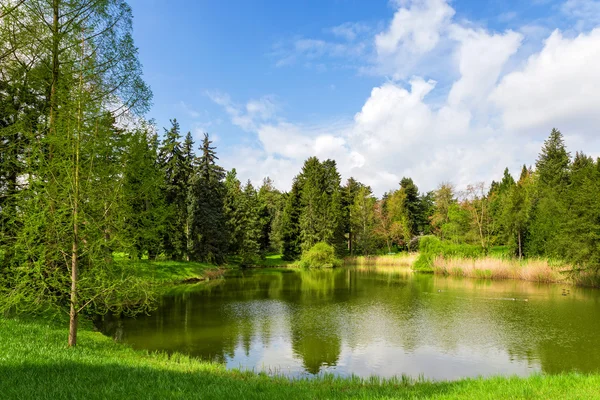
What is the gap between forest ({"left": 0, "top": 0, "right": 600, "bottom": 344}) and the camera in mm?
Result: 9812

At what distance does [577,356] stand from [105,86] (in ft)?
57.1

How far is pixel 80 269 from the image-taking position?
10930 mm

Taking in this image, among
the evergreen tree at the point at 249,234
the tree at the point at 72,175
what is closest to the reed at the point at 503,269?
the evergreen tree at the point at 249,234

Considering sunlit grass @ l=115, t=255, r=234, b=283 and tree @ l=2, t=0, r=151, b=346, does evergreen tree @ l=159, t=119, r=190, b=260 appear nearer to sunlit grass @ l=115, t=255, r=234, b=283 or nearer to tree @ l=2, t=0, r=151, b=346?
sunlit grass @ l=115, t=255, r=234, b=283

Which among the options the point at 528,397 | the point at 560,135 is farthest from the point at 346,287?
the point at 560,135

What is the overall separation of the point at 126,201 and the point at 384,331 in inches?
466

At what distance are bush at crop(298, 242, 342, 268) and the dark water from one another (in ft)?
82.4

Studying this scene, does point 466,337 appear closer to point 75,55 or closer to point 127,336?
point 127,336

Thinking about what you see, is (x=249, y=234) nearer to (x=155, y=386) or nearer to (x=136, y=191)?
(x=136, y=191)

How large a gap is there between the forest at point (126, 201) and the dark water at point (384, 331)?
3.57m

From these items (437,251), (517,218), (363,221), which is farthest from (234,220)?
(517,218)

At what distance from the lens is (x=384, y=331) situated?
17094 millimetres

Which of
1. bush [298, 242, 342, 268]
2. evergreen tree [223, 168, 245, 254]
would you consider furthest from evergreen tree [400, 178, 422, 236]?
evergreen tree [223, 168, 245, 254]

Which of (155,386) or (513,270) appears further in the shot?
(513,270)
